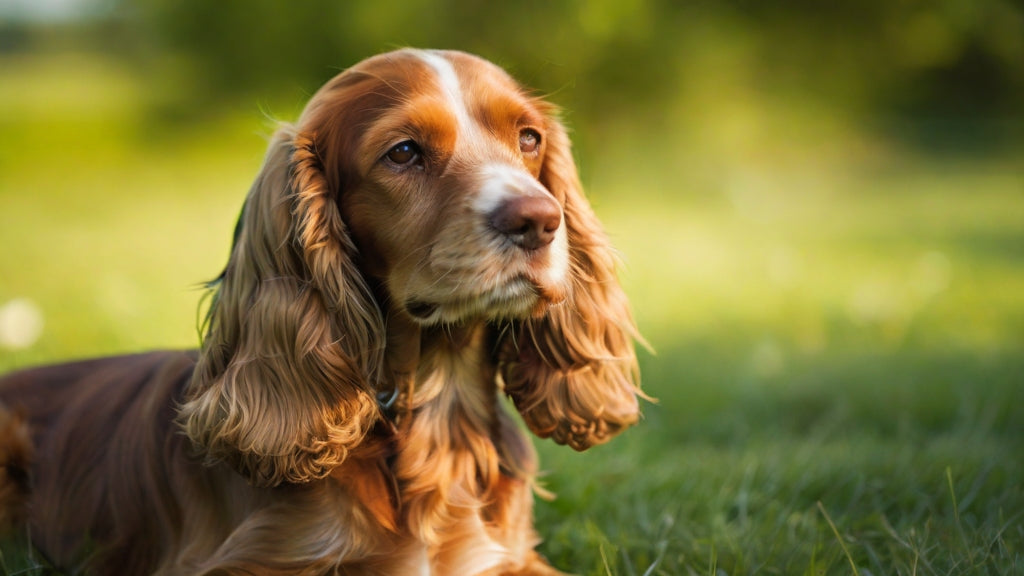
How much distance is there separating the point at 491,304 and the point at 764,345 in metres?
3.68

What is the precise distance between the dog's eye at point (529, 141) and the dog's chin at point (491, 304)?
490mm

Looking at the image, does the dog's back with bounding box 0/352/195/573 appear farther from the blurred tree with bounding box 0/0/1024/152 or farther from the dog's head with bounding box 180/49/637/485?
the blurred tree with bounding box 0/0/1024/152

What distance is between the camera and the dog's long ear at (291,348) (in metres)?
2.34

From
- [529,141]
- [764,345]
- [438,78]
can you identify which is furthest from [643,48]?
[438,78]

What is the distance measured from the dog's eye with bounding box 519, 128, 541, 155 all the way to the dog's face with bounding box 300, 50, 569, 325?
1 cm

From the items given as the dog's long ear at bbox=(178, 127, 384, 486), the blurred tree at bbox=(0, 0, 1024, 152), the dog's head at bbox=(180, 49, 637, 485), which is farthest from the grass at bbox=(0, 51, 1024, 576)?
the blurred tree at bbox=(0, 0, 1024, 152)

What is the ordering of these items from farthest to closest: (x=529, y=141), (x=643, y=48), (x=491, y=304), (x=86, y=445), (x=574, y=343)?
(x=643, y=48) < (x=86, y=445) < (x=574, y=343) < (x=529, y=141) < (x=491, y=304)

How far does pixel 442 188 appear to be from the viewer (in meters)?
2.37

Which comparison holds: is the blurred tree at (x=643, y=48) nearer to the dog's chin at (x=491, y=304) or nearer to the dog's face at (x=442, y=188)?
the dog's face at (x=442, y=188)

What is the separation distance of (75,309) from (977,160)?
15875 mm

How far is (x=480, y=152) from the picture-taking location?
2.44m

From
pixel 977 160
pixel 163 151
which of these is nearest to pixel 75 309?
pixel 163 151

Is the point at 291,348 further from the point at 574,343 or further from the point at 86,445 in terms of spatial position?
the point at 86,445

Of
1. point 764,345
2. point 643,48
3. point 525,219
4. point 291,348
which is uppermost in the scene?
point 525,219
